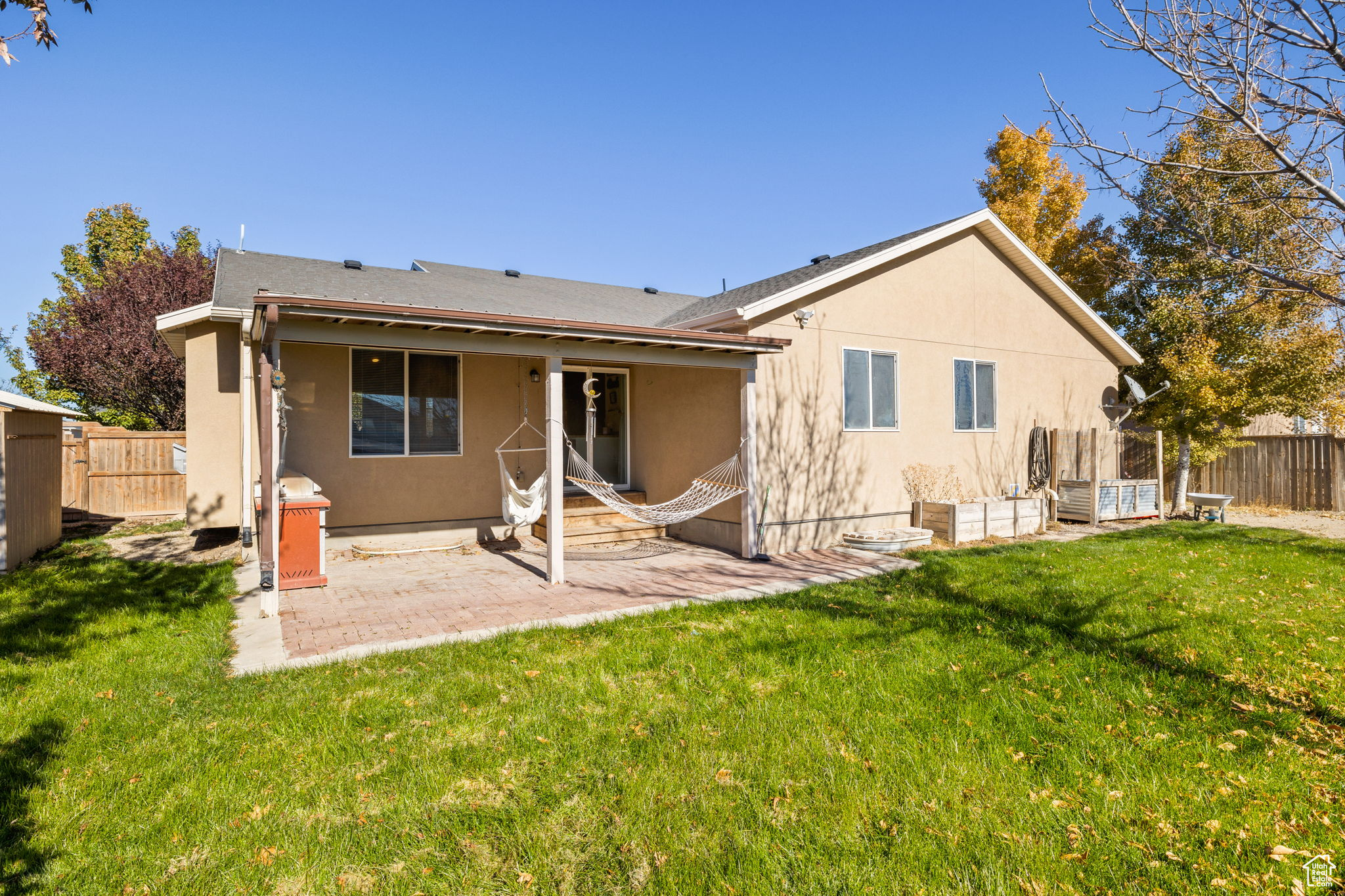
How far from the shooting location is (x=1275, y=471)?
12.8 metres

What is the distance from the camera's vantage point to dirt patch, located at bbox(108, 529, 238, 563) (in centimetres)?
776

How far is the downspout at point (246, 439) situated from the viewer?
7156 millimetres

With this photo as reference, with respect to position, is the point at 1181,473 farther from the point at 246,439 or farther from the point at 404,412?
the point at 246,439

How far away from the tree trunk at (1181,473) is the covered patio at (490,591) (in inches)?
321

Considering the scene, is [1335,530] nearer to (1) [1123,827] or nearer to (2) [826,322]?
(2) [826,322]

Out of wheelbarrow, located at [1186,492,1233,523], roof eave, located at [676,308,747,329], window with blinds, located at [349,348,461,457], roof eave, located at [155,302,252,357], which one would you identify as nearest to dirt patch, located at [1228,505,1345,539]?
wheelbarrow, located at [1186,492,1233,523]

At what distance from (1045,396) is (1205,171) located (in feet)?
29.7

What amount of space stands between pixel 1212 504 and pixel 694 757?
12124mm

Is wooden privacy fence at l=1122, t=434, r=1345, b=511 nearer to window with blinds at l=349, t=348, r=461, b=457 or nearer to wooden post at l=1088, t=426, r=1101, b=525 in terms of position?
wooden post at l=1088, t=426, r=1101, b=525

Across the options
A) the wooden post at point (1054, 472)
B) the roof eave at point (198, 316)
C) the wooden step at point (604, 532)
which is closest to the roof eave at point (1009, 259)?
the wooden post at point (1054, 472)

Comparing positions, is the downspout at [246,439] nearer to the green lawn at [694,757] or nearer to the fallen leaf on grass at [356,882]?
the green lawn at [694,757]

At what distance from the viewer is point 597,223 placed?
17.0 metres

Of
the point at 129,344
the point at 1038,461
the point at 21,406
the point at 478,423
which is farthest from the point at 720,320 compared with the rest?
the point at 129,344

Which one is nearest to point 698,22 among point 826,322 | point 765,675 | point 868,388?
point 826,322
